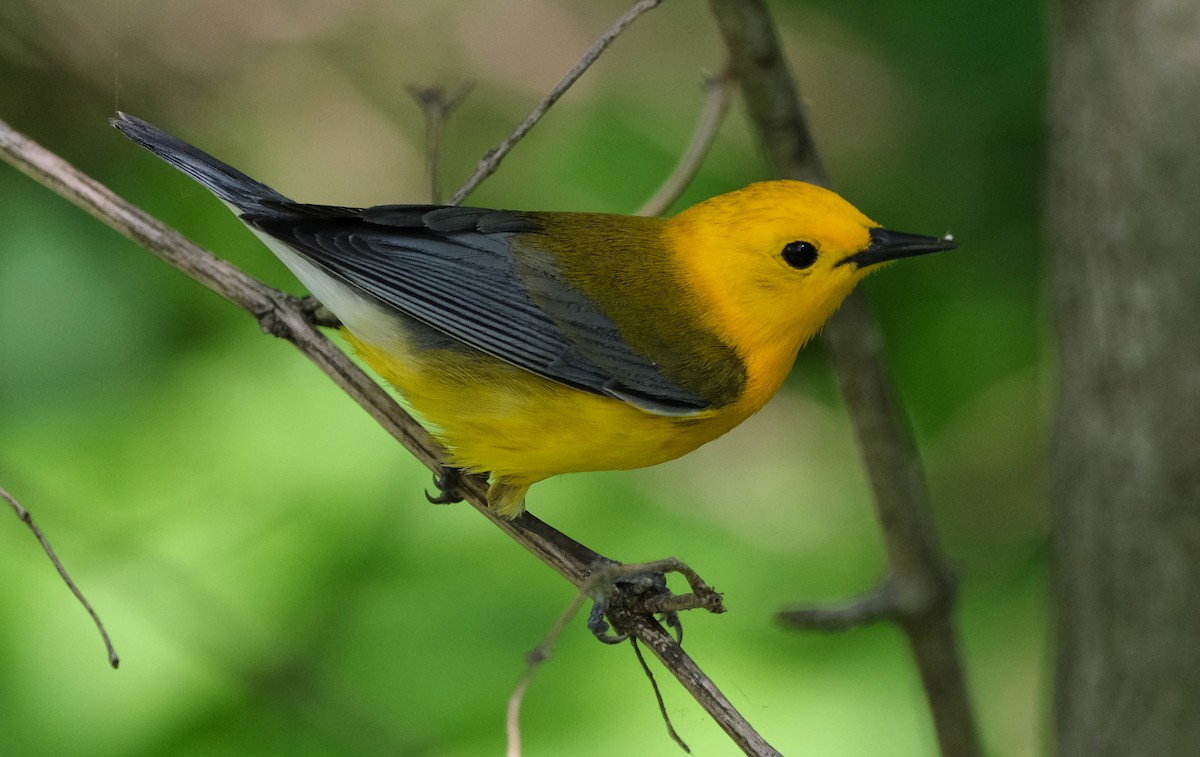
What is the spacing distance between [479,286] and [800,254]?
91cm

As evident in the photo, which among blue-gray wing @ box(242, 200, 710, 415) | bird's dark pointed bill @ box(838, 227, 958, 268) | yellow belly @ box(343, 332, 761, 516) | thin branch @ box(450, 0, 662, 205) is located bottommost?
yellow belly @ box(343, 332, 761, 516)

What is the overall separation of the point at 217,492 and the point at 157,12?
2.80 meters

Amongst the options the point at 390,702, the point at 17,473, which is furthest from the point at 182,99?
the point at 390,702

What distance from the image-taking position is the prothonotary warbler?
3275 millimetres

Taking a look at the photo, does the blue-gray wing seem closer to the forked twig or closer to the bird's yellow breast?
the bird's yellow breast

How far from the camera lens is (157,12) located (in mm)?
5867

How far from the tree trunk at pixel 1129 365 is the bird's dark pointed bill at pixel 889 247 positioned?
36cm

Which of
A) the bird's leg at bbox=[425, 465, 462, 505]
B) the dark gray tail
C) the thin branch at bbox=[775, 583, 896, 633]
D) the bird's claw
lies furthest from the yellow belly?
the thin branch at bbox=[775, 583, 896, 633]

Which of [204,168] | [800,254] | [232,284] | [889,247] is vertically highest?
[889,247]

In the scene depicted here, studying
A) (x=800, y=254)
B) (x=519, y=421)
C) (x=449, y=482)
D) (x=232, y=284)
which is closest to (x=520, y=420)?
(x=519, y=421)

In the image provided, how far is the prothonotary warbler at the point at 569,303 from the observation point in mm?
3275

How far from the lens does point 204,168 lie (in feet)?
11.0

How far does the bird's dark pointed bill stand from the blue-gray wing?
0.59 meters

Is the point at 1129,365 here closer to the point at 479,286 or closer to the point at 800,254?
the point at 800,254
